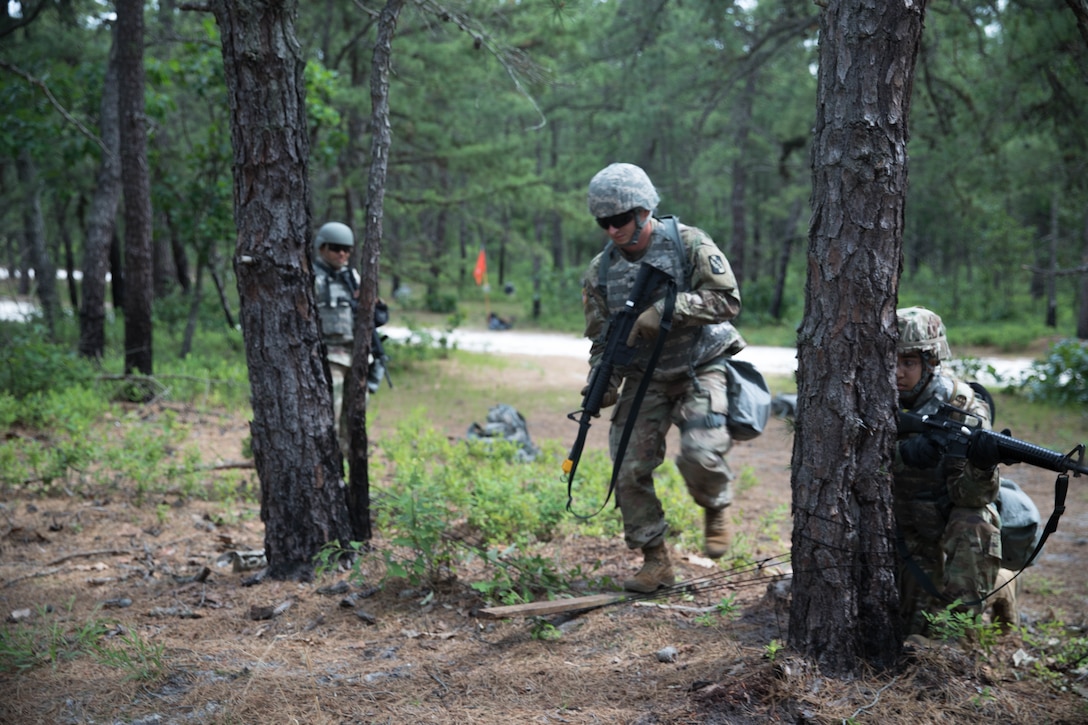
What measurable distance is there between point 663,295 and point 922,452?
1.41m

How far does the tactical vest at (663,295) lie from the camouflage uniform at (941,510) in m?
1.03

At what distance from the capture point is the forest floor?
282cm

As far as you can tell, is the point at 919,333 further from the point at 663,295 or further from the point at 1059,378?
the point at 1059,378

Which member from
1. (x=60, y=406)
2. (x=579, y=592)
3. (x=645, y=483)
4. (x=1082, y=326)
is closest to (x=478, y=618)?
(x=579, y=592)

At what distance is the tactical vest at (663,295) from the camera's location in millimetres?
4121

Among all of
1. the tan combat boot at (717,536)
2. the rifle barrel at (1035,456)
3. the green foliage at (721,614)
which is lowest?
the green foliage at (721,614)

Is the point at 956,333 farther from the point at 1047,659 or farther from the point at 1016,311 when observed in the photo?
the point at 1047,659

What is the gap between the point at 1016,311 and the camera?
20859 mm

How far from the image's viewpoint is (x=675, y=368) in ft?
13.8

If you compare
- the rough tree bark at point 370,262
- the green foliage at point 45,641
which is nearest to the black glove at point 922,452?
the rough tree bark at point 370,262

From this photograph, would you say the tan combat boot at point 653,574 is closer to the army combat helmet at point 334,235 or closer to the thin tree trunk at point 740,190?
the army combat helmet at point 334,235

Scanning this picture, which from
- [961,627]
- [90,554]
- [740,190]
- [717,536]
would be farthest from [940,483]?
[740,190]

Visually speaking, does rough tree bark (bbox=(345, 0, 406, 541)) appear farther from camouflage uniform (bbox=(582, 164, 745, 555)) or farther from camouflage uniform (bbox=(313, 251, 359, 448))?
camouflage uniform (bbox=(313, 251, 359, 448))

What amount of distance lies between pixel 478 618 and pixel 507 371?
10.5m
